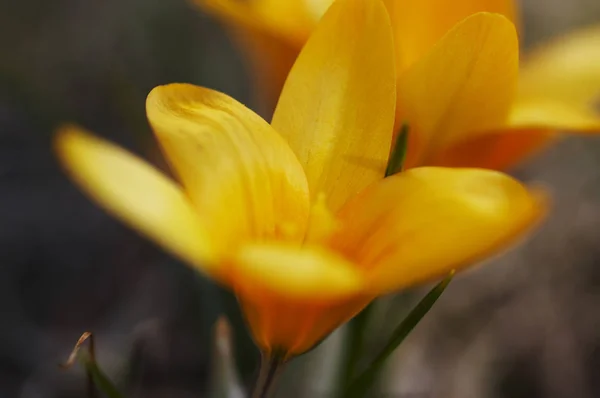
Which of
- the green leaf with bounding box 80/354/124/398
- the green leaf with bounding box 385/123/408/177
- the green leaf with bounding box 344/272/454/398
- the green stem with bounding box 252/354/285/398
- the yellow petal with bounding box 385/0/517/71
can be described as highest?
the yellow petal with bounding box 385/0/517/71

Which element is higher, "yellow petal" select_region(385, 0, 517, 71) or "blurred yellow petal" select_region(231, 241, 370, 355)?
"yellow petal" select_region(385, 0, 517, 71)

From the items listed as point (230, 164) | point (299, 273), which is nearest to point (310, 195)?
point (230, 164)

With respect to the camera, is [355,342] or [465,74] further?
[355,342]

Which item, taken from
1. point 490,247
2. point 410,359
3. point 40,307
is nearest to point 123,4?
point 40,307

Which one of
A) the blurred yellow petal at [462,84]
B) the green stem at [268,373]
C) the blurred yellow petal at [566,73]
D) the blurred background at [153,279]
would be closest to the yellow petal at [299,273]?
the green stem at [268,373]

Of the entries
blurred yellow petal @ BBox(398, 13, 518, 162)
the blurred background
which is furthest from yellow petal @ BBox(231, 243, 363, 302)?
the blurred background

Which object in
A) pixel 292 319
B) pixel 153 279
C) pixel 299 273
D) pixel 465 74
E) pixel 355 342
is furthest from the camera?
pixel 153 279

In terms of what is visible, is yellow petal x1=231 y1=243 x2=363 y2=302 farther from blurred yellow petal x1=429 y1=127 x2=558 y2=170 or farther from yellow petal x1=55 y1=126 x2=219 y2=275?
blurred yellow petal x1=429 y1=127 x2=558 y2=170

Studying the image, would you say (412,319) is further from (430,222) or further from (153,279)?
(153,279)
